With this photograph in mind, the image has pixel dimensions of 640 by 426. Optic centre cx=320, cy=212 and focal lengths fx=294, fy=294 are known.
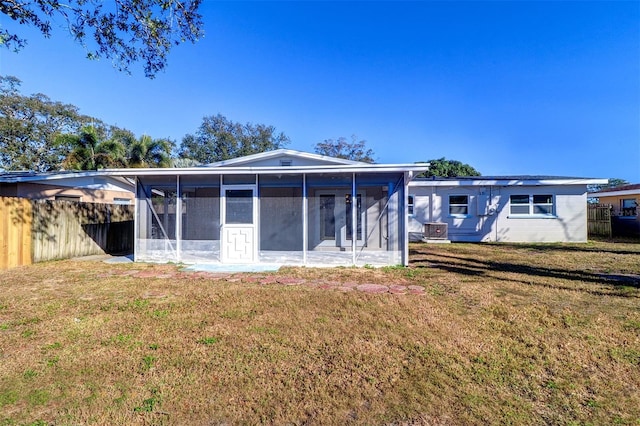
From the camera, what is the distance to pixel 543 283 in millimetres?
6391

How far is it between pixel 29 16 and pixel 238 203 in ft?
20.0

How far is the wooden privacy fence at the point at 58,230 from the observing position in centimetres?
779

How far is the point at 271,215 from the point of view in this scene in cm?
829

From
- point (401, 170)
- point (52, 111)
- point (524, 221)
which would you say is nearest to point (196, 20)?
point (401, 170)

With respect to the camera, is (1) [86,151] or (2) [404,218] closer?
(2) [404,218]

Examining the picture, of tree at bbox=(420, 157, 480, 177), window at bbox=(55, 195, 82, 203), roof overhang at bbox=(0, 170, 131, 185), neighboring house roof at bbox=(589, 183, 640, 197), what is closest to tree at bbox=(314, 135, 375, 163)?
tree at bbox=(420, 157, 480, 177)

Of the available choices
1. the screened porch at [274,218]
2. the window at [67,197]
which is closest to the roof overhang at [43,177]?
the window at [67,197]

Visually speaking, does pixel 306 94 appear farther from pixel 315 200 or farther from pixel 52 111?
pixel 52 111

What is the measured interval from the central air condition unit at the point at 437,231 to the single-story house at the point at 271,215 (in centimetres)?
690

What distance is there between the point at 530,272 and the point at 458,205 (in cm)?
790

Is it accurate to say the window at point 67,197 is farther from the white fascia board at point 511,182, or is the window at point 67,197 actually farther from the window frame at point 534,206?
the window frame at point 534,206

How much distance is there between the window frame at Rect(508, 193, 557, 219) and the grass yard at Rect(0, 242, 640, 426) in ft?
Result: 30.0

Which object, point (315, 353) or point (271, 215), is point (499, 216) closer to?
point (271, 215)

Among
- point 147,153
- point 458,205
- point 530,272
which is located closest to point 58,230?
point 147,153
